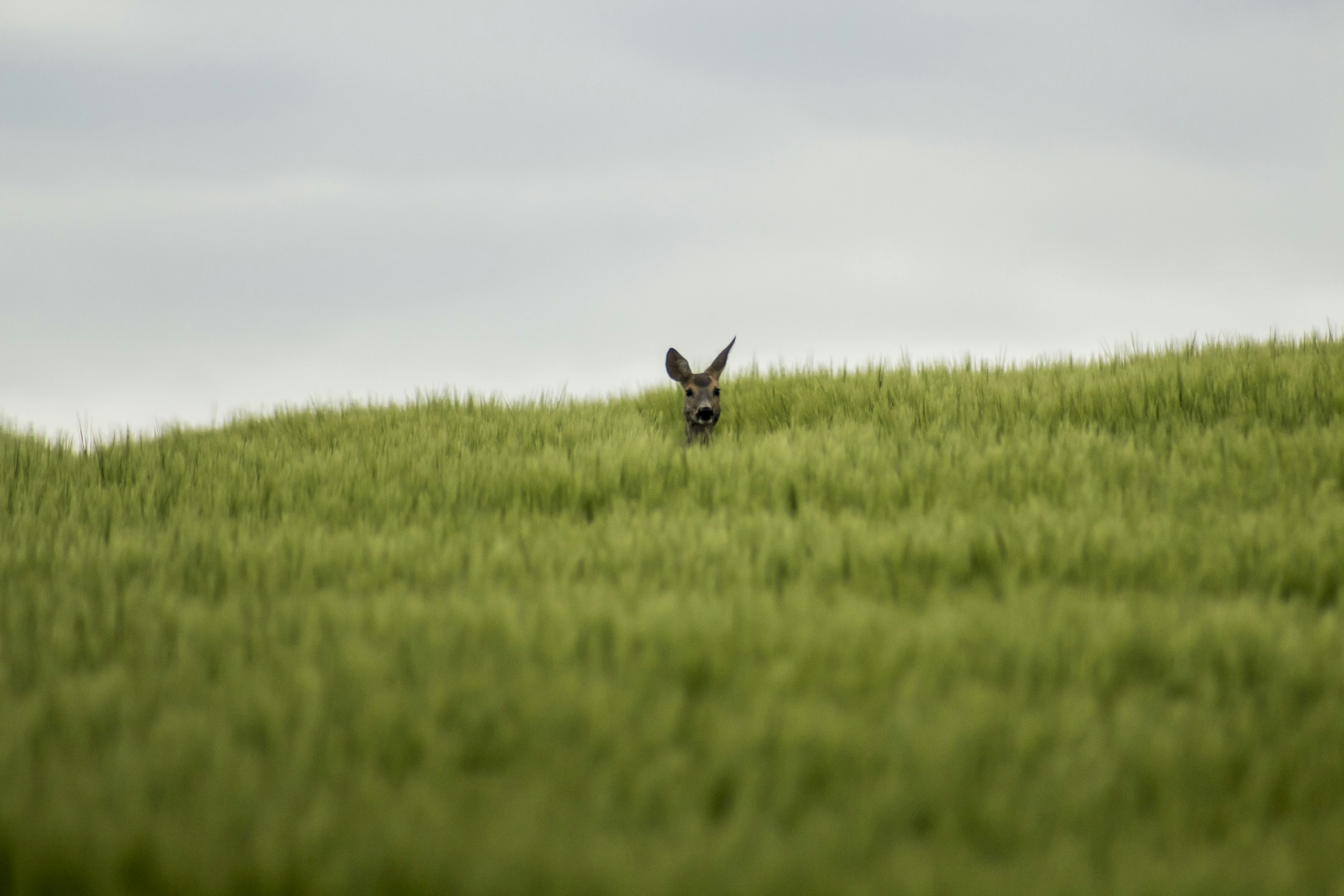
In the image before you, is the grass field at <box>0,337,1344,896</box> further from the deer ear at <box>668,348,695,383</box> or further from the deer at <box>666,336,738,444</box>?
the deer ear at <box>668,348,695,383</box>

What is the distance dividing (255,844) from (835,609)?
2.05 meters

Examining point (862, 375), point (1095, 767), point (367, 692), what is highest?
point (862, 375)

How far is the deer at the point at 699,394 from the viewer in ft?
27.1

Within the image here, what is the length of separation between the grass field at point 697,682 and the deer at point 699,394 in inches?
107

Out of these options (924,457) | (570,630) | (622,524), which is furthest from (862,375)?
(570,630)

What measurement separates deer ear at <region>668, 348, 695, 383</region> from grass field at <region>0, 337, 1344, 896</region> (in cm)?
341

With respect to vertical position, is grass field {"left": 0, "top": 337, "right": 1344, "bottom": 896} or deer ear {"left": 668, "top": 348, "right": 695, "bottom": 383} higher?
deer ear {"left": 668, "top": 348, "right": 695, "bottom": 383}

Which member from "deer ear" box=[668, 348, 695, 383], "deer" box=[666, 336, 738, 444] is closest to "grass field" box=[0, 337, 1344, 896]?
"deer" box=[666, 336, 738, 444]

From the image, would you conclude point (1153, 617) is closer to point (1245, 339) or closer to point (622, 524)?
point (622, 524)

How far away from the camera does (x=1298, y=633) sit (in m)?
3.02

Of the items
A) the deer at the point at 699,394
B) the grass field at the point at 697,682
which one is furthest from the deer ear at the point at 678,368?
the grass field at the point at 697,682

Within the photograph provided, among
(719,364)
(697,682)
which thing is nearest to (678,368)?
(719,364)

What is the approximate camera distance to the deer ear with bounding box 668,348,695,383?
8.84 meters

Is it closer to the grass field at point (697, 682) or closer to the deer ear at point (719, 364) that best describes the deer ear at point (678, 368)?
the deer ear at point (719, 364)
